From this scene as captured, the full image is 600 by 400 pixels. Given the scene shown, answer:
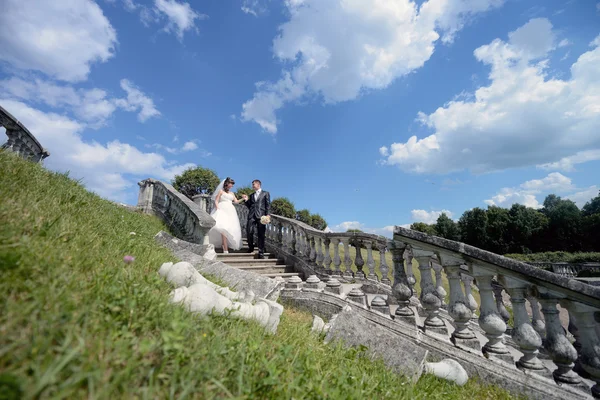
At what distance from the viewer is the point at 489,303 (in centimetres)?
295

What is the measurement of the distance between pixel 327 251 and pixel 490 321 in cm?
421

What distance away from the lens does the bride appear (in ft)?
28.6

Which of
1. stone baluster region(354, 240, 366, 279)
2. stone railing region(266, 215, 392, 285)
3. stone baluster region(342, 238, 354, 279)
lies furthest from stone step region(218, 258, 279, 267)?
stone baluster region(354, 240, 366, 279)

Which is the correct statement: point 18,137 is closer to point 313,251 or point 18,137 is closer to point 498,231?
point 313,251

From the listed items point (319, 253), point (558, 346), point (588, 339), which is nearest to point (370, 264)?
point (319, 253)

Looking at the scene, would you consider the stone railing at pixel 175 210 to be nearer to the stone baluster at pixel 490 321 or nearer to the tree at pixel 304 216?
the stone baluster at pixel 490 321

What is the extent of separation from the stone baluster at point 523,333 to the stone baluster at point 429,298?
0.72 m

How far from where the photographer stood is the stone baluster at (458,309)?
3.03 m

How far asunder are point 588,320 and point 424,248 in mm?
1556

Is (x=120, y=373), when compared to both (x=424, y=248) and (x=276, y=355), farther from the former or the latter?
(x=424, y=248)

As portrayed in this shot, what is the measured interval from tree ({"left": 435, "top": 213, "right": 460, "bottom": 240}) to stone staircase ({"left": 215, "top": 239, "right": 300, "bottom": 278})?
5535 cm

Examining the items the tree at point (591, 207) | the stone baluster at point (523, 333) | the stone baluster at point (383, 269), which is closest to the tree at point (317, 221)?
the stone baluster at point (383, 269)

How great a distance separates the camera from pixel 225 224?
875 cm

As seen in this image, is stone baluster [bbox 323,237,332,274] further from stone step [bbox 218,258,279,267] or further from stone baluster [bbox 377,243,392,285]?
stone step [bbox 218,258,279,267]
